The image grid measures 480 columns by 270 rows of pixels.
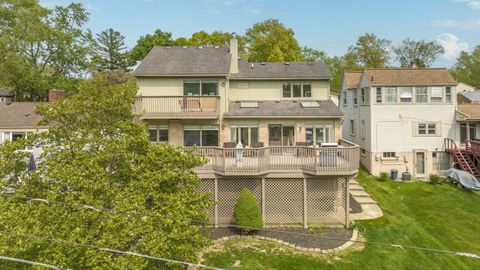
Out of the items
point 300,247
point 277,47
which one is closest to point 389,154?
point 300,247

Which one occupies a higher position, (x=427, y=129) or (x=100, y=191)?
(x=427, y=129)

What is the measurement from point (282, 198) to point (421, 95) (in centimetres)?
1506

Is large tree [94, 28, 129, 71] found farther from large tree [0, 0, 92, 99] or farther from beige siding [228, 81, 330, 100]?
beige siding [228, 81, 330, 100]

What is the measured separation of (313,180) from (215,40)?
107ft

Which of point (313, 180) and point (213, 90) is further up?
point (213, 90)

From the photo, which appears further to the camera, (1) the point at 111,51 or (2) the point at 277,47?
(1) the point at 111,51

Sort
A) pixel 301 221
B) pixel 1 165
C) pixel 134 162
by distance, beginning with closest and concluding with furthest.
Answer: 1. pixel 1 165
2. pixel 134 162
3. pixel 301 221

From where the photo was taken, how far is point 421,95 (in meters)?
23.4

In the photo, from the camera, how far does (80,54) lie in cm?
4116

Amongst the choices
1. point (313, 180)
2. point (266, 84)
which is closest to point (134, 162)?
point (313, 180)

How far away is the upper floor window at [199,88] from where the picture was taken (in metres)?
19.1

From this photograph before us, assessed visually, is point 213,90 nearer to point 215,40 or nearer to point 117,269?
point 117,269

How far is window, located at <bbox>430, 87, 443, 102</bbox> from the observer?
76.5 ft

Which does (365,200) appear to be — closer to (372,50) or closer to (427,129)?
(427,129)
